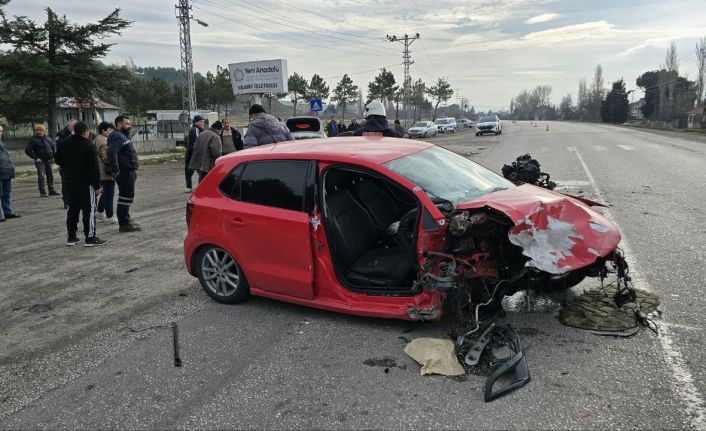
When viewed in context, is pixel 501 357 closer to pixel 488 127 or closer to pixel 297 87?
pixel 488 127

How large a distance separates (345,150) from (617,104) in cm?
8856

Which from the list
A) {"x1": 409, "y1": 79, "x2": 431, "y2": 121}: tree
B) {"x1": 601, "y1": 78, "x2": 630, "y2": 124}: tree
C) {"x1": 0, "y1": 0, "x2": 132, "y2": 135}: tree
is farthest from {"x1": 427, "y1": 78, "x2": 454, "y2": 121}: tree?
{"x1": 0, "y1": 0, "x2": 132, "y2": 135}: tree

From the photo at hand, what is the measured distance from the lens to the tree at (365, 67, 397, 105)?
62.3m

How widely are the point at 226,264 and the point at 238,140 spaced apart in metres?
7.62

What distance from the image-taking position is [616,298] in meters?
4.11

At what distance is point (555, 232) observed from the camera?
146 inches

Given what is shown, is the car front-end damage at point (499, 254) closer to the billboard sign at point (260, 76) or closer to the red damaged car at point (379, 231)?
the red damaged car at point (379, 231)

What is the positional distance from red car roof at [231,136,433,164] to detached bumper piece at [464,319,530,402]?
1.60m

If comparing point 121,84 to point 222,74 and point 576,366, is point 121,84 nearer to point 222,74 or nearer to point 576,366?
point 576,366

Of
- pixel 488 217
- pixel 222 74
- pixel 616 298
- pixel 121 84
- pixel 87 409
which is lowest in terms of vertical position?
pixel 87 409

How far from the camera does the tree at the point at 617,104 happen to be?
8056cm

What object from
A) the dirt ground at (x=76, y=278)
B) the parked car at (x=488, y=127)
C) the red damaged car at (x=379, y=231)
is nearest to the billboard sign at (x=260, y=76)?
the parked car at (x=488, y=127)

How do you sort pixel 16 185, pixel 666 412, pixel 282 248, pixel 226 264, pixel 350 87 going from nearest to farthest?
pixel 666 412
pixel 282 248
pixel 226 264
pixel 16 185
pixel 350 87

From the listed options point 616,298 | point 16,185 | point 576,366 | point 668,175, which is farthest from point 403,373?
point 16,185
